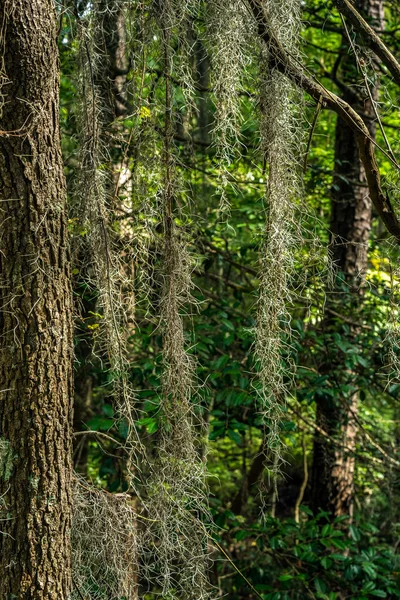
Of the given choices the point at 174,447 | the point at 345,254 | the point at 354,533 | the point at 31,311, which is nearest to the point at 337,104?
the point at 31,311

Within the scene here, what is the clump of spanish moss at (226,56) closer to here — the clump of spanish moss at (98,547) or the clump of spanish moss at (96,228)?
the clump of spanish moss at (96,228)

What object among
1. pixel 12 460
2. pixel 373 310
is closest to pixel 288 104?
pixel 12 460

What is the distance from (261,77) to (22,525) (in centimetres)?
164

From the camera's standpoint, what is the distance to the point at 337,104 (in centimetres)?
234

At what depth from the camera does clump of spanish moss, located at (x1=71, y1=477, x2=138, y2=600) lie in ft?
7.86

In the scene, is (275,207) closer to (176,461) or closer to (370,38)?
(370,38)

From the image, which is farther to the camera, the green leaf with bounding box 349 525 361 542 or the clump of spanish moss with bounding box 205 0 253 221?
the green leaf with bounding box 349 525 361 542

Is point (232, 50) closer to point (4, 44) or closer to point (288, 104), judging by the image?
point (288, 104)

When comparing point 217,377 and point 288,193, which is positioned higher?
point 288,193

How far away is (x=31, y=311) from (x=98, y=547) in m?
0.87

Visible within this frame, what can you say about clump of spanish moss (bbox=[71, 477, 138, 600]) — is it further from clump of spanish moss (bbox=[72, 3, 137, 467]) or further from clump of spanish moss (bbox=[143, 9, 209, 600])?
clump of spanish moss (bbox=[72, 3, 137, 467])

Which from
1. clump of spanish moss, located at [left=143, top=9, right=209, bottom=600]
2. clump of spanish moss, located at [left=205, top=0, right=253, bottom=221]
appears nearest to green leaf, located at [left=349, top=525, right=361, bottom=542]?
clump of spanish moss, located at [left=143, top=9, right=209, bottom=600]

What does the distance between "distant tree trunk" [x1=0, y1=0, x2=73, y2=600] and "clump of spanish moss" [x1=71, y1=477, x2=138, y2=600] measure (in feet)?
0.58

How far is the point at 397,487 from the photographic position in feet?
14.5
